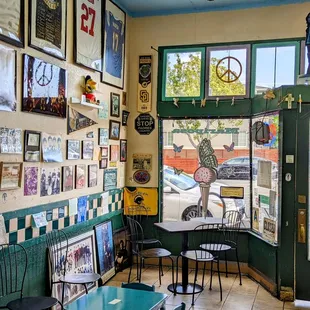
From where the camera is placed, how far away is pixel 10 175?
138 inches

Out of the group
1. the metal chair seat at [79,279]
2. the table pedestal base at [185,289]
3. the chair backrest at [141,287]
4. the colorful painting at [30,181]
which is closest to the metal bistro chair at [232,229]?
the table pedestal base at [185,289]

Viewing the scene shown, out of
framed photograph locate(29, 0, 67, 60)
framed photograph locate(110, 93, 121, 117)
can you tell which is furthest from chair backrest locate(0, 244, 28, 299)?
framed photograph locate(110, 93, 121, 117)

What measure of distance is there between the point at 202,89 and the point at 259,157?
4.27ft

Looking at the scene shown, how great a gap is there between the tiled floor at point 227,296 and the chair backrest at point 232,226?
1.64 ft

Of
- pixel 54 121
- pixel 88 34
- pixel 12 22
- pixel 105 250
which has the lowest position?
pixel 105 250

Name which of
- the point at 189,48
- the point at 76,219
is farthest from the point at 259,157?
the point at 76,219

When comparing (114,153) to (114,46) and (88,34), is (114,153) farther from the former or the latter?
(88,34)

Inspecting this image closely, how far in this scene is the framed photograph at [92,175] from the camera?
4932 millimetres

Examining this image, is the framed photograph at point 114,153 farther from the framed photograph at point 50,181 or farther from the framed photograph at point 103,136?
the framed photograph at point 50,181

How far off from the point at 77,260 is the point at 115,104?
7.21 ft

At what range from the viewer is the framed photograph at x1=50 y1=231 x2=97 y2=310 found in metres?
4.18

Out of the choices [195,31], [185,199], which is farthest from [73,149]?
[195,31]

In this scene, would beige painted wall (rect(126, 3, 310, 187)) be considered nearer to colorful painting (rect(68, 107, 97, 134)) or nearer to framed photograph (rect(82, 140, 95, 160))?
framed photograph (rect(82, 140, 95, 160))

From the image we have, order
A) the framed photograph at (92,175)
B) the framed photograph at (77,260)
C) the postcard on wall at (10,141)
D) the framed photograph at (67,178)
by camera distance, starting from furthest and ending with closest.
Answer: the framed photograph at (92,175)
the framed photograph at (67,178)
the framed photograph at (77,260)
the postcard on wall at (10,141)
